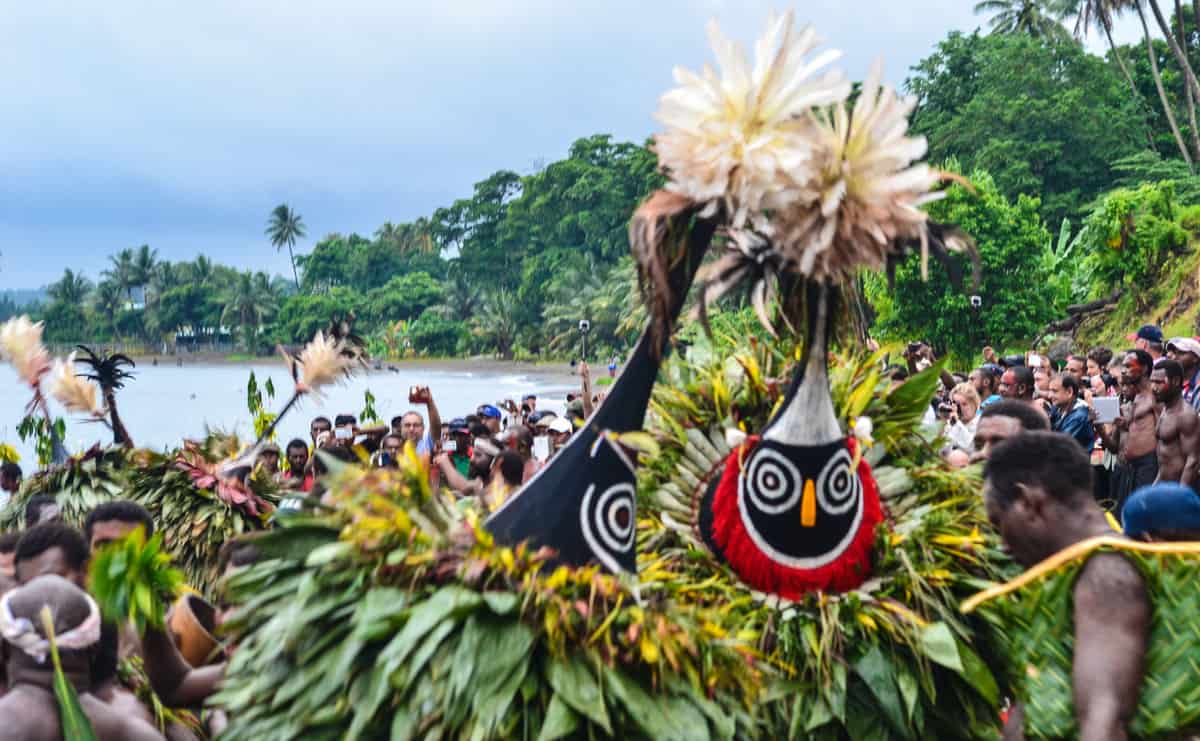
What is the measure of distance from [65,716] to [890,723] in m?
2.07

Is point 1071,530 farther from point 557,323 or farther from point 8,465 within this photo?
point 557,323

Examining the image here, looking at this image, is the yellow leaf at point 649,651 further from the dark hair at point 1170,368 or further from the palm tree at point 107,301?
the palm tree at point 107,301

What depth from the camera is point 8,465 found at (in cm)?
905

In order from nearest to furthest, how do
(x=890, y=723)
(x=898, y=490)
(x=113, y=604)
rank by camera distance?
(x=113, y=604) < (x=890, y=723) < (x=898, y=490)

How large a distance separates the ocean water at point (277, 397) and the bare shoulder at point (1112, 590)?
24.3 meters

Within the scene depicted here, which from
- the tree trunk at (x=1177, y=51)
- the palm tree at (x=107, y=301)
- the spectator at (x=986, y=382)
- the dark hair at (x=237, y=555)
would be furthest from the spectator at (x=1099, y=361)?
the palm tree at (x=107, y=301)

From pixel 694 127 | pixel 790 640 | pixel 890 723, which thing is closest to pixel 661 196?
pixel 694 127

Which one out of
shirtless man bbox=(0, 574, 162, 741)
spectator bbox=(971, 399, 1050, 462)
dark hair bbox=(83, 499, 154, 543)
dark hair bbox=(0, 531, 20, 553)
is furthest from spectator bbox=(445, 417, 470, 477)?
shirtless man bbox=(0, 574, 162, 741)

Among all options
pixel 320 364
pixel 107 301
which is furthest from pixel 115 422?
pixel 107 301

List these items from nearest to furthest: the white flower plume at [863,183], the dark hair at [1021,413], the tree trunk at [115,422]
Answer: the white flower plume at [863,183] → the dark hair at [1021,413] → the tree trunk at [115,422]

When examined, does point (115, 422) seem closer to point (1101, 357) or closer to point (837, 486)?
point (837, 486)

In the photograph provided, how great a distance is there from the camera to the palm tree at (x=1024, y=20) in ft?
146

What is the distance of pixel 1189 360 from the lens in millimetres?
7641

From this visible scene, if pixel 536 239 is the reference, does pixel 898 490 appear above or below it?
below
